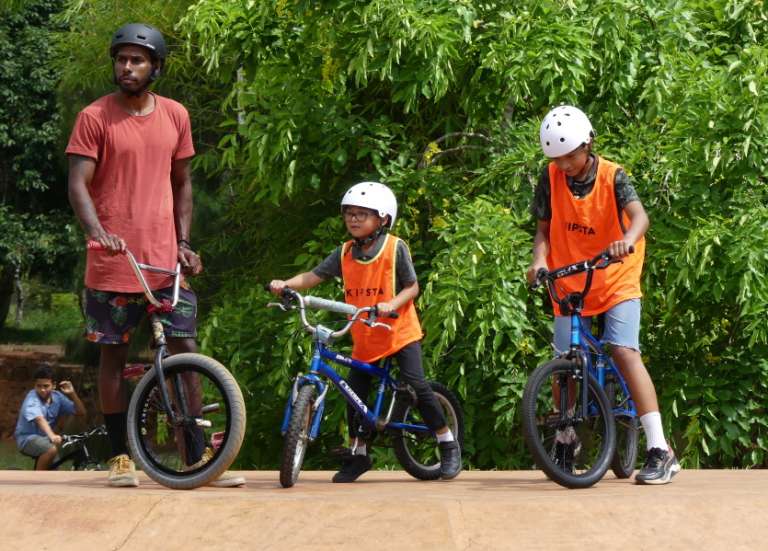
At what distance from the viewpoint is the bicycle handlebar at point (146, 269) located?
5484 millimetres

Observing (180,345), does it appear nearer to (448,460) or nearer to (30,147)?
(448,460)

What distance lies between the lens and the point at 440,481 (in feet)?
21.9

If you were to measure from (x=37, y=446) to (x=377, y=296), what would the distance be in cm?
905

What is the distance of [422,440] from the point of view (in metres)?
6.91

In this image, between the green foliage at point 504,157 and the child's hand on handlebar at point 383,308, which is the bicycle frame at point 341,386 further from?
the green foliage at point 504,157

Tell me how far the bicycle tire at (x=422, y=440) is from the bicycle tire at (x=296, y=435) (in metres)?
0.74

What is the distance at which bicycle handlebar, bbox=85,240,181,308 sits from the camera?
5484mm

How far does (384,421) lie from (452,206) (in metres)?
3.13

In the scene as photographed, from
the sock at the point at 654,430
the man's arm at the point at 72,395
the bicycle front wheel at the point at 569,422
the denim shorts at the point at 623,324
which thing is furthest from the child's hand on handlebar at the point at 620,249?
the man's arm at the point at 72,395

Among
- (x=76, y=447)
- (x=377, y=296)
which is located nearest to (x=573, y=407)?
(x=377, y=296)

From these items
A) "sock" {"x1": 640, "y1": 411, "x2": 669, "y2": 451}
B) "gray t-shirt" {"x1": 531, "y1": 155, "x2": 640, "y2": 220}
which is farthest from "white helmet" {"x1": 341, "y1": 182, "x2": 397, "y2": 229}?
"sock" {"x1": 640, "y1": 411, "x2": 669, "y2": 451}

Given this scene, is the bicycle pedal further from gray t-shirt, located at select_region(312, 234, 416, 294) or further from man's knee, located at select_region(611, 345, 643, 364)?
man's knee, located at select_region(611, 345, 643, 364)

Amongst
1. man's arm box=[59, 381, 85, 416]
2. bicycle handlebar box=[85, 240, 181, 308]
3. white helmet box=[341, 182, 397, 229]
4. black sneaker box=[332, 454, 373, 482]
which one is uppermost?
white helmet box=[341, 182, 397, 229]

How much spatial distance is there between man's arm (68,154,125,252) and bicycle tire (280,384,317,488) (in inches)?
42.9
